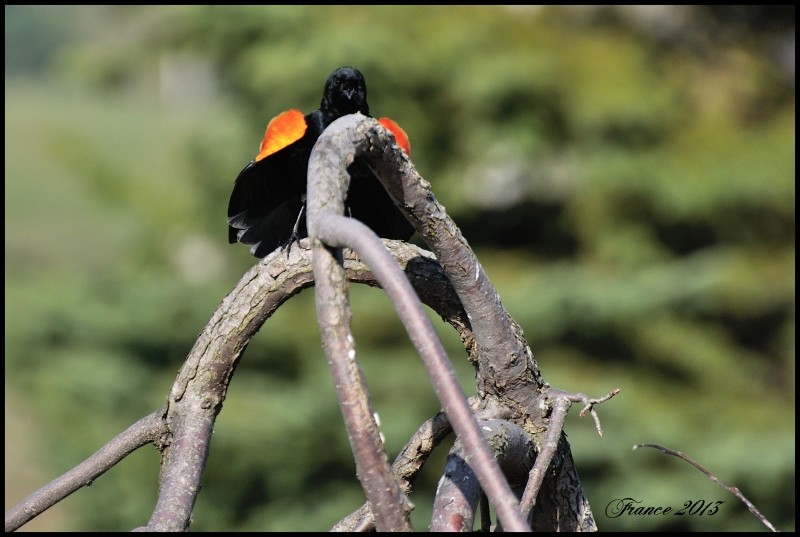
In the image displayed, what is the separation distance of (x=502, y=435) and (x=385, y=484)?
45 centimetres

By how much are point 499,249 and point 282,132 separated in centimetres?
435

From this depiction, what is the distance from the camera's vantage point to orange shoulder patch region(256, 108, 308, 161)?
8.59ft

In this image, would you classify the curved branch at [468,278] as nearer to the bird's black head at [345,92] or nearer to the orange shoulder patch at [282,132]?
the orange shoulder patch at [282,132]

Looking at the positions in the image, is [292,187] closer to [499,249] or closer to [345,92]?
[345,92]

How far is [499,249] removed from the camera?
6.86 metres

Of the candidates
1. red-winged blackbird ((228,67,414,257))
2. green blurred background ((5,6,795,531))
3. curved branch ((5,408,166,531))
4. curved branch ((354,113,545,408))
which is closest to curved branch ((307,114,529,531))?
curved branch ((354,113,545,408))

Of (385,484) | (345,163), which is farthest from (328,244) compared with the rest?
(385,484)

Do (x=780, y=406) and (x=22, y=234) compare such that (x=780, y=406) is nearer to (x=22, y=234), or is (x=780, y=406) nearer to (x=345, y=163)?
(x=345, y=163)

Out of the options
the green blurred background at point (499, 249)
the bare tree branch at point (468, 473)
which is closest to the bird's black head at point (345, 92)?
the bare tree branch at point (468, 473)

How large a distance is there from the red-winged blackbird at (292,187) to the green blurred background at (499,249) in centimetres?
279

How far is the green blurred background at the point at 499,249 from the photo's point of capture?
607 centimetres

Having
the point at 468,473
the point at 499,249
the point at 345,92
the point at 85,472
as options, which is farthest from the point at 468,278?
the point at 499,249

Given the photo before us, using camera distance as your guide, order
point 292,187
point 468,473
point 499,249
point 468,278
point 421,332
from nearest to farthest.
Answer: point 421,332 < point 468,473 < point 468,278 < point 292,187 < point 499,249

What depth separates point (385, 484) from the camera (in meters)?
1.16
